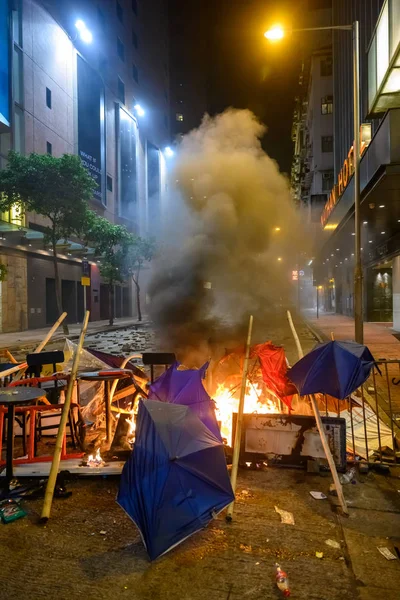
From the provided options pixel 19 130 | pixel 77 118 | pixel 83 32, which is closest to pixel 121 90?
pixel 83 32

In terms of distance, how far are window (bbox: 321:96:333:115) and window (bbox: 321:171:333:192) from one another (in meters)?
6.28

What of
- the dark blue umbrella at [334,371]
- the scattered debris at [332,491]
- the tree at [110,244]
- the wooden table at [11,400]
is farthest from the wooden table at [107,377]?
the tree at [110,244]

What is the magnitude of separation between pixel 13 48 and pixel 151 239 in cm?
1397

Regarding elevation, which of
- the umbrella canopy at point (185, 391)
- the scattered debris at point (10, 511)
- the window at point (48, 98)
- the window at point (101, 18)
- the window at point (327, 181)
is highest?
the window at point (101, 18)

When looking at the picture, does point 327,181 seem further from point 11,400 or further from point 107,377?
point 11,400

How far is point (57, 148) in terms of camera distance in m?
26.8

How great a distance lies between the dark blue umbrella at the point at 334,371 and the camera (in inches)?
141

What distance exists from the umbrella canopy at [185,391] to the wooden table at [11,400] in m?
1.16

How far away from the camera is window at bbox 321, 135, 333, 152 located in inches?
1633

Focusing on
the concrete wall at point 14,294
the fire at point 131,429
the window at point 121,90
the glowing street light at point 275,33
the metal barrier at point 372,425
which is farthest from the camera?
the window at point 121,90

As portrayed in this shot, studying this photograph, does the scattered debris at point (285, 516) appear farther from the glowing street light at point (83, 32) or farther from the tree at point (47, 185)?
the glowing street light at point (83, 32)

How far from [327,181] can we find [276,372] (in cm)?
4058

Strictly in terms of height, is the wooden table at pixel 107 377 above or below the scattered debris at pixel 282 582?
above

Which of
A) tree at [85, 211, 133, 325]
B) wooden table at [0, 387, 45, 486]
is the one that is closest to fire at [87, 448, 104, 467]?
wooden table at [0, 387, 45, 486]
